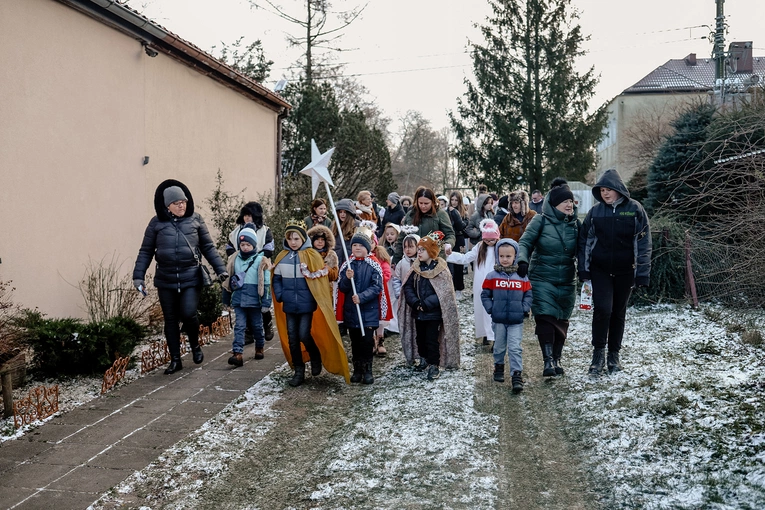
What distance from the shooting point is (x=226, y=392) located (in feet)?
23.2

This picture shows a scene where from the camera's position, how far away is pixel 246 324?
27.9ft

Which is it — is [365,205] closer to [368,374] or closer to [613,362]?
[368,374]

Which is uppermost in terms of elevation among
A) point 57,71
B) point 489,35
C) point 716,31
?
point 489,35

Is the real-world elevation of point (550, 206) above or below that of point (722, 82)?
below

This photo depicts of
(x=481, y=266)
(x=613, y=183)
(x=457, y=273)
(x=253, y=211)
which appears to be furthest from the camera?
(x=457, y=273)

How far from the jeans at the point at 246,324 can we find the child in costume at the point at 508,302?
110 inches

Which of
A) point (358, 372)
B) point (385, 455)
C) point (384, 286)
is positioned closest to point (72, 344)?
point (358, 372)

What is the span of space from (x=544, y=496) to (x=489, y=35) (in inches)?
1283

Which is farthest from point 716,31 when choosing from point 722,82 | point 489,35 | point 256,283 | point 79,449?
point 79,449

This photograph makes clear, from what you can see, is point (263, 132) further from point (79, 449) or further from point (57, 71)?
point (79, 449)

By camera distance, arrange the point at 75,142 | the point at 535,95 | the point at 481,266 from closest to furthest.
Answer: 1. the point at 481,266
2. the point at 75,142
3. the point at 535,95

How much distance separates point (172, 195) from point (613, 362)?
15.8ft

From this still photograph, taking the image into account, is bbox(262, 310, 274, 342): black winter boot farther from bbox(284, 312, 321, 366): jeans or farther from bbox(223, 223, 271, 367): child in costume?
bbox(284, 312, 321, 366): jeans

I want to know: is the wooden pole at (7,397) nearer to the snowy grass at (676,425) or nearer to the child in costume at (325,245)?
the child in costume at (325,245)
